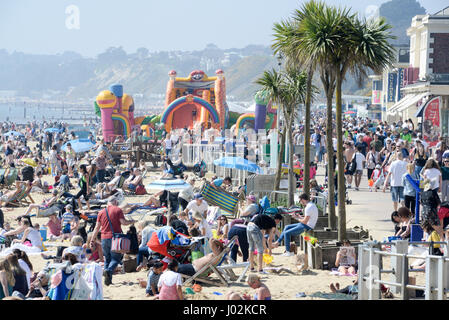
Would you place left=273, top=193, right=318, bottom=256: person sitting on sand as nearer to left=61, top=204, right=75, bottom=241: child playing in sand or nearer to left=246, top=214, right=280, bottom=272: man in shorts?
left=246, top=214, right=280, bottom=272: man in shorts

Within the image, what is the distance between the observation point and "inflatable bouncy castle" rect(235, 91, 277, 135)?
37094 mm

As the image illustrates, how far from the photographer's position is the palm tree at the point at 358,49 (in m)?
9.91

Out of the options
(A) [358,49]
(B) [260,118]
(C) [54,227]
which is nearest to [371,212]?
(A) [358,49]

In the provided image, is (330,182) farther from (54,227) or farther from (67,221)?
(54,227)

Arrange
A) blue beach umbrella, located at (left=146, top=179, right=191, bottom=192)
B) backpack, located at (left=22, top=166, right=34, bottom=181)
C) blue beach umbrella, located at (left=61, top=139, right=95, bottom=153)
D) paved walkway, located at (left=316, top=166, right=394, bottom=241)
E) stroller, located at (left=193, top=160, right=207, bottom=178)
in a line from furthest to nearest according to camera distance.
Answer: blue beach umbrella, located at (left=61, top=139, right=95, bottom=153) < stroller, located at (left=193, top=160, right=207, bottom=178) < backpack, located at (left=22, top=166, right=34, bottom=181) < blue beach umbrella, located at (left=146, top=179, right=191, bottom=192) < paved walkway, located at (left=316, top=166, right=394, bottom=241)

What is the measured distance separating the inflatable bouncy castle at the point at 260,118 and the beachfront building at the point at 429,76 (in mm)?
7083

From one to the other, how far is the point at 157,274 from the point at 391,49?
4963 mm

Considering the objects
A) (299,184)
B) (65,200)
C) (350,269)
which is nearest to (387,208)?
(299,184)

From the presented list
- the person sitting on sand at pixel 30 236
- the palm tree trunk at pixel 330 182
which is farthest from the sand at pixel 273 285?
the palm tree trunk at pixel 330 182

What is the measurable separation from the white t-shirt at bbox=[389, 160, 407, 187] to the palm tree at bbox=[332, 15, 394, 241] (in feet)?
9.69

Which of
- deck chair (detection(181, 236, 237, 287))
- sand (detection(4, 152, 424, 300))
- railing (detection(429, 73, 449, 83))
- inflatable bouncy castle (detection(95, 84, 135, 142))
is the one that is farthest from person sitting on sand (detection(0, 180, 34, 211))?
railing (detection(429, 73, 449, 83))

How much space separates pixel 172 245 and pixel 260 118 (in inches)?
1123
